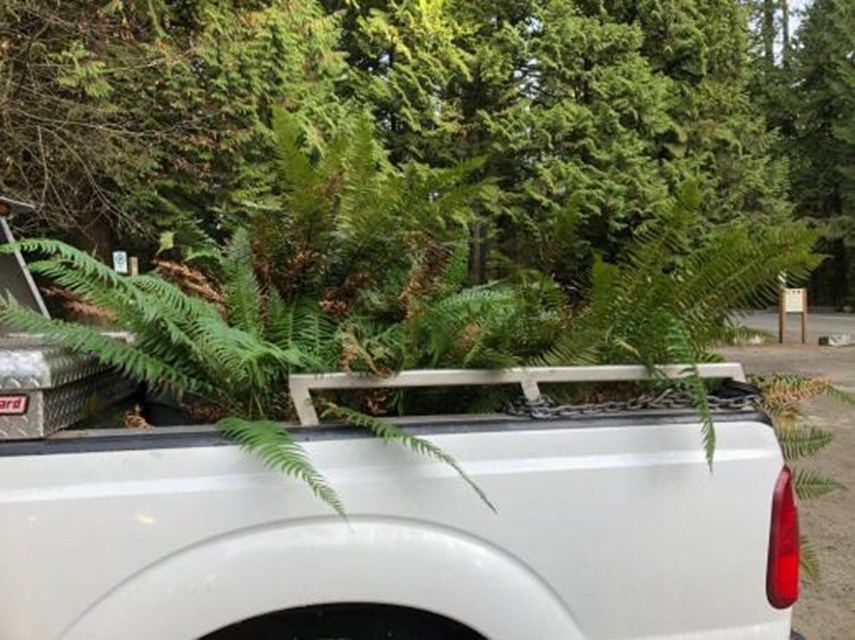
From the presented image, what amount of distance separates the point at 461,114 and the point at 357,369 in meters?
17.0

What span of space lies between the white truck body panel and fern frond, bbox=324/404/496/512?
3 cm

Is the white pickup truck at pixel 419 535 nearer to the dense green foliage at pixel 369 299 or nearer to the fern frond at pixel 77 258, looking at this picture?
the dense green foliage at pixel 369 299

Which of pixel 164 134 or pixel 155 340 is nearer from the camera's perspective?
A: pixel 155 340

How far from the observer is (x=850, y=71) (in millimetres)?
30656

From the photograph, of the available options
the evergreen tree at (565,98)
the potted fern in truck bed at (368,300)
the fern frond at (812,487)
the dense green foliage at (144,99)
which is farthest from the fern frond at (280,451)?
the evergreen tree at (565,98)

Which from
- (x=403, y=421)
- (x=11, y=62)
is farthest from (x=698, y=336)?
(x=11, y=62)

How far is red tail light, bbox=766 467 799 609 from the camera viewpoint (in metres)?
2.17

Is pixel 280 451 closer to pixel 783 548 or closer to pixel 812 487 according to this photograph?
pixel 783 548

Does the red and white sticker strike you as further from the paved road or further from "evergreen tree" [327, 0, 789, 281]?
the paved road

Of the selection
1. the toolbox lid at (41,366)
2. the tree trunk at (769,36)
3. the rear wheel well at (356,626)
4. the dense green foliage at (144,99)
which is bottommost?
the rear wheel well at (356,626)

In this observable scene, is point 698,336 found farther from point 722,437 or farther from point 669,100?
point 669,100

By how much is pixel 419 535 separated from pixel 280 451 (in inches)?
14.2

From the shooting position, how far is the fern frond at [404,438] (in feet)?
6.24

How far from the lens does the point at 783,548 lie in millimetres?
2189
